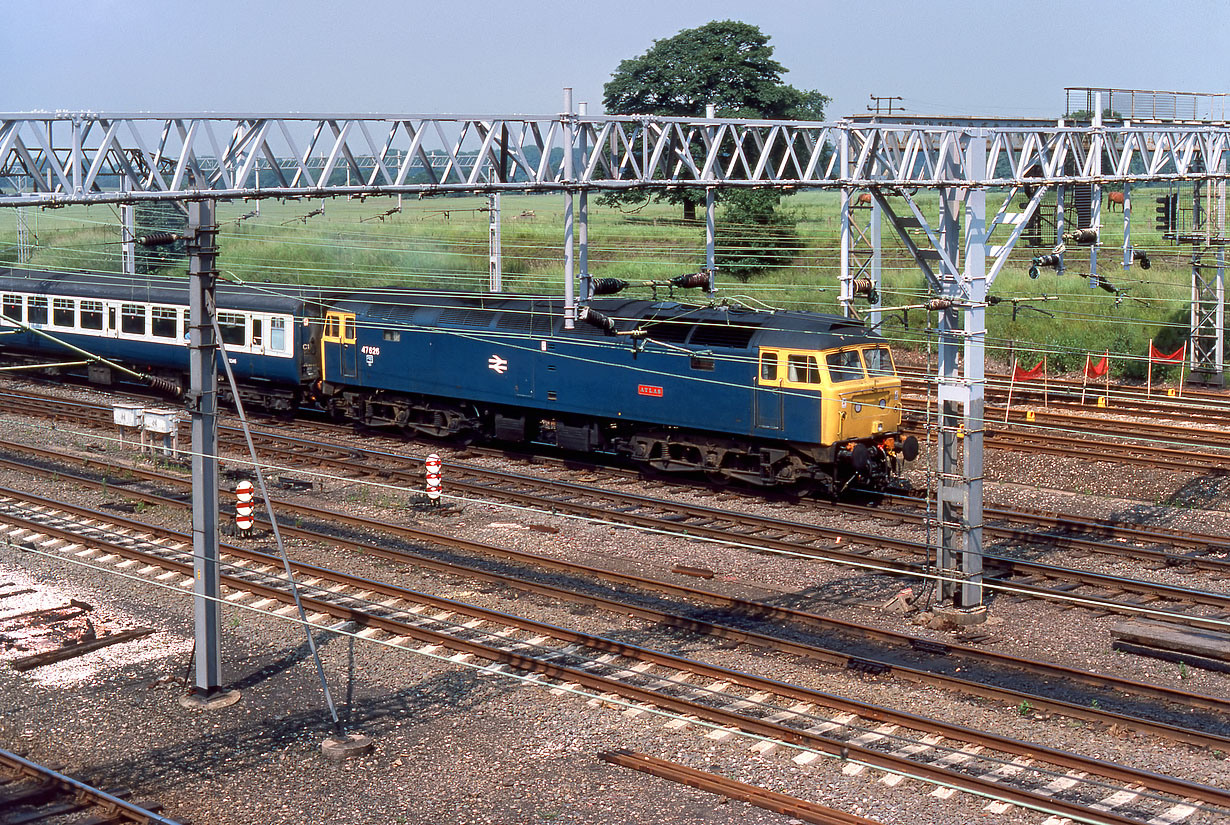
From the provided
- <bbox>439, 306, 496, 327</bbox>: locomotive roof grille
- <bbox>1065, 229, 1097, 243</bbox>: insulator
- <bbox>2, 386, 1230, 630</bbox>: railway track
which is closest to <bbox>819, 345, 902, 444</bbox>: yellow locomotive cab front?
<bbox>2, 386, 1230, 630</bbox>: railway track

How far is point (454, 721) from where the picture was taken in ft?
39.5

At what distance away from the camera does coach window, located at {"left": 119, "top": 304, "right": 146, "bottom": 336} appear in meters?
29.4

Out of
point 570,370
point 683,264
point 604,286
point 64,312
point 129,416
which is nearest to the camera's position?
point 604,286

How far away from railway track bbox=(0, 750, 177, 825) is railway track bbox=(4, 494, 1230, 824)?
3.17 metres

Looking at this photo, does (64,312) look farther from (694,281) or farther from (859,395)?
(694,281)

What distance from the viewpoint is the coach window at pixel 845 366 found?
773 inches

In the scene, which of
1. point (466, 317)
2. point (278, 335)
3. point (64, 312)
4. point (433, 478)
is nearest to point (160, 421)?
point (278, 335)

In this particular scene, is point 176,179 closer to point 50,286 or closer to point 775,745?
point 775,745

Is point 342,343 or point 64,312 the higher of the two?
Answer: point 64,312

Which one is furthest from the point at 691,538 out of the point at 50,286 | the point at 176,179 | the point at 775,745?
the point at 50,286

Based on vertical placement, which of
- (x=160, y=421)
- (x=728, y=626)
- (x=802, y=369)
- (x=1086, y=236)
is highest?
(x=1086, y=236)

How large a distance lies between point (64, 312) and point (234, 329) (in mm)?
6358

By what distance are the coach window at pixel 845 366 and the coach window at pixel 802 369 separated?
0.21 metres

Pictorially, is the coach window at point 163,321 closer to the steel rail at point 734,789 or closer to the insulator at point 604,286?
the insulator at point 604,286
